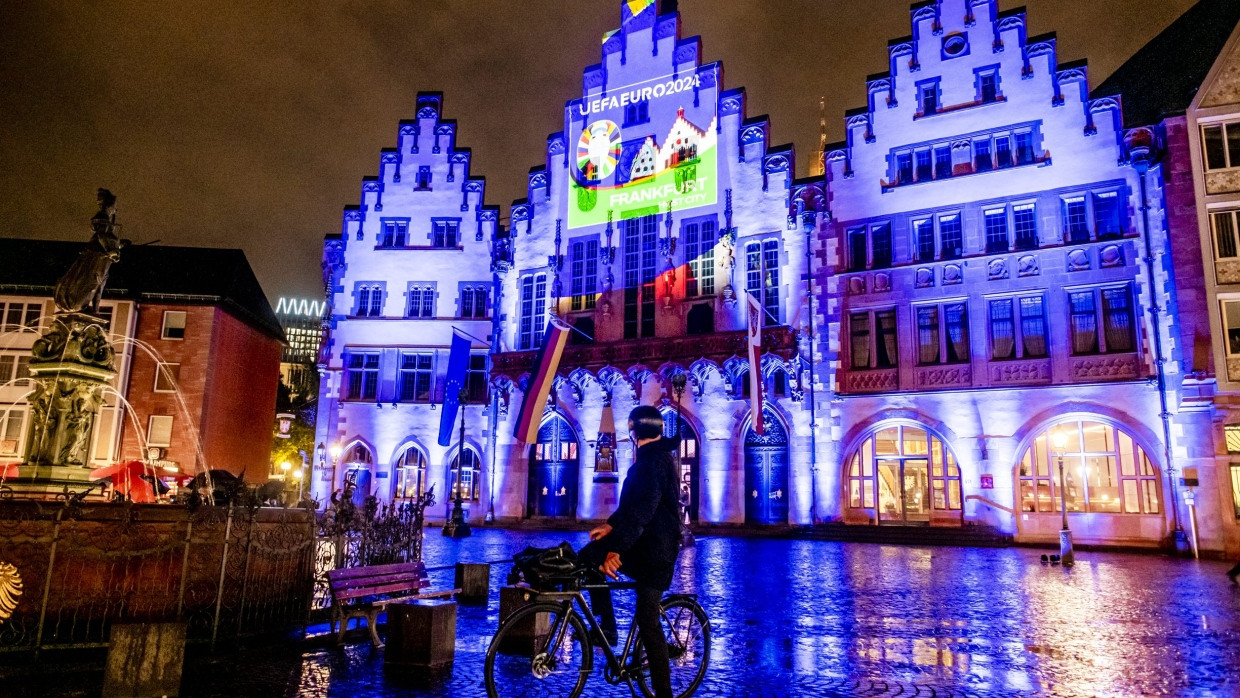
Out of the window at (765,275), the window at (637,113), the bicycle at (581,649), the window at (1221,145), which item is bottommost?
the bicycle at (581,649)

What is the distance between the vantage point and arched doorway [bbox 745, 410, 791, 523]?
31.0 metres

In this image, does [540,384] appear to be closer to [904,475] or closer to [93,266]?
[93,266]

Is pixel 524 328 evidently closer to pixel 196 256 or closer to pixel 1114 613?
pixel 196 256

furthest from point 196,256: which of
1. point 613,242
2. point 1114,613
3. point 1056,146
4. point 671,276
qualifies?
point 1114,613

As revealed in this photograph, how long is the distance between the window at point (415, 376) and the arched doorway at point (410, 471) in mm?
2401

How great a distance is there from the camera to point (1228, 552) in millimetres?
23406

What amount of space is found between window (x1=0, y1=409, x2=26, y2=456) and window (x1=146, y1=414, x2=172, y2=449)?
5.46 m

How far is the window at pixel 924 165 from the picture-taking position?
30.5 metres

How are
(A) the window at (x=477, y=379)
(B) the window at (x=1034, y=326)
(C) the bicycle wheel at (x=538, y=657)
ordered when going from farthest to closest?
(A) the window at (x=477, y=379), (B) the window at (x=1034, y=326), (C) the bicycle wheel at (x=538, y=657)

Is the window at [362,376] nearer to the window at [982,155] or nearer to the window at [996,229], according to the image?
the window at [996,229]

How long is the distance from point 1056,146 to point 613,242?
17.4 m

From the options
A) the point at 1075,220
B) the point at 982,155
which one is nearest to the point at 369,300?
the point at 982,155

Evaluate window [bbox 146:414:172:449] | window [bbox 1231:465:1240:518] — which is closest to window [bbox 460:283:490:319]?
window [bbox 146:414:172:449]

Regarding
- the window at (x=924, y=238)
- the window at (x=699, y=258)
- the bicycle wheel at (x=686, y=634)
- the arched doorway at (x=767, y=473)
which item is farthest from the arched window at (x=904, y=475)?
the bicycle wheel at (x=686, y=634)
